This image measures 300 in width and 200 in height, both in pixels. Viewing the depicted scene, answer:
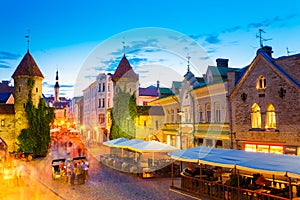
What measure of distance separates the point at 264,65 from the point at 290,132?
5131mm

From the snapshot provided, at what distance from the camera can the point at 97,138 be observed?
6269cm

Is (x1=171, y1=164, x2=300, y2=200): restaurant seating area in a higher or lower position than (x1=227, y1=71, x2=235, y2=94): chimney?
lower

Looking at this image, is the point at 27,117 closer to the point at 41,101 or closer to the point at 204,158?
the point at 41,101

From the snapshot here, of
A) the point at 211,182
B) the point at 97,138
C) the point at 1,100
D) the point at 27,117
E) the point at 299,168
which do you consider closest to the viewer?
the point at 299,168

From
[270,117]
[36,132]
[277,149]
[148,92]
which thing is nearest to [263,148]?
[277,149]

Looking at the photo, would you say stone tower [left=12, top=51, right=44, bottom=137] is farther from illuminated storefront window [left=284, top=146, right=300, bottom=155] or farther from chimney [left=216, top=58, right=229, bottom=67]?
illuminated storefront window [left=284, top=146, right=300, bottom=155]

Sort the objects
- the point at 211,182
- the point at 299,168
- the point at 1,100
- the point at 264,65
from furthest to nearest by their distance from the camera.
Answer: the point at 1,100 → the point at 264,65 → the point at 211,182 → the point at 299,168

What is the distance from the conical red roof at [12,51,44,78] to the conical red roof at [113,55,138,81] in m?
12.7

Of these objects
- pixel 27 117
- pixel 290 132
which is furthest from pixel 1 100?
pixel 290 132

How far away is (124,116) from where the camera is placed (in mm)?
35844

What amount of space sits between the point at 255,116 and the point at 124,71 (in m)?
30.9

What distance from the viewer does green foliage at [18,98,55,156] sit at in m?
37.8

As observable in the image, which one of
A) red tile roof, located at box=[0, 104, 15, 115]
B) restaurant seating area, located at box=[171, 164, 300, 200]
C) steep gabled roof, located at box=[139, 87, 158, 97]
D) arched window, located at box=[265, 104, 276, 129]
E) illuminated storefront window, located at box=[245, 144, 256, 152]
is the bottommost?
restaurant seating area, located at box=[171, 164, 300, 200]

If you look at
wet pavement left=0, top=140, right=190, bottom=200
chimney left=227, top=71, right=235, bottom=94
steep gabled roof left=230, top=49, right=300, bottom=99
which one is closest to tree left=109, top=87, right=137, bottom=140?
wet pavement left=0, top=140, right=190, bottom=200
